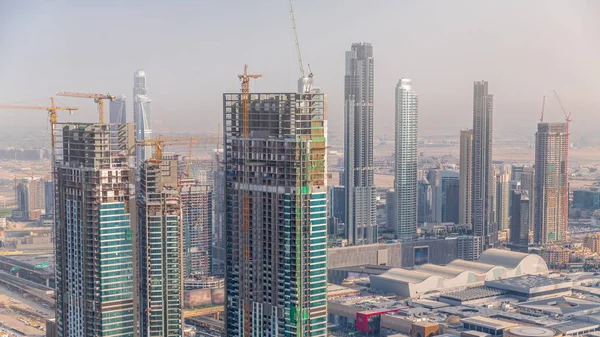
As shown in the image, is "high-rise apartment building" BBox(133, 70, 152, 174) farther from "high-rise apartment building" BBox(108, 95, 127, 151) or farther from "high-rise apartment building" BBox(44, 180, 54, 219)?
"high-rise apartment building" BBox(44, 180, 54, 219)

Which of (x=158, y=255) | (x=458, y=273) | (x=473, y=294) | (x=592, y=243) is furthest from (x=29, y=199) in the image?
(x=592, y=243)

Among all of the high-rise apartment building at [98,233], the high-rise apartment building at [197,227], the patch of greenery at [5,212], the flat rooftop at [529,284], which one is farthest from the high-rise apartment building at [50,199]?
the flat rooftop at [529,284]

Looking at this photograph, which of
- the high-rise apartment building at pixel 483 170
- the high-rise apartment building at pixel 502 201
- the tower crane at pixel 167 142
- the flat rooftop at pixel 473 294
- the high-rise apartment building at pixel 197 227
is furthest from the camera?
the high-rise apartment building at pixel 502 201

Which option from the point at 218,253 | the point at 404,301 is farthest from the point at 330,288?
the point at 218,253

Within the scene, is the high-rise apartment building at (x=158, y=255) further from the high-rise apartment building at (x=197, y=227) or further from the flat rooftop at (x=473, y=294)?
the flat rooftop at (x=473, y=294)

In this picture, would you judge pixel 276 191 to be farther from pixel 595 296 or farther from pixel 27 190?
pixel 27 190

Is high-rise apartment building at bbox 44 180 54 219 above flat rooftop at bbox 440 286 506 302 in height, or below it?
above

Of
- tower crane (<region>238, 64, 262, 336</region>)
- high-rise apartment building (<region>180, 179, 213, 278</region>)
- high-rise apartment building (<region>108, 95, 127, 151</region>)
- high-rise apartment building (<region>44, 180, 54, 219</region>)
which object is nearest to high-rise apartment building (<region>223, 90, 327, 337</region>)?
tower crane (<region>238, 64, 262, 336</region>)
